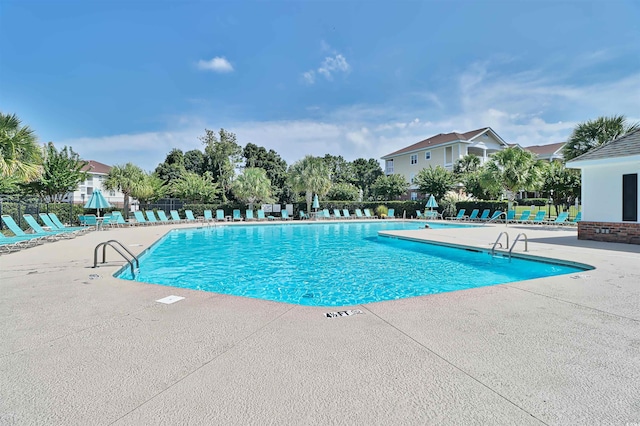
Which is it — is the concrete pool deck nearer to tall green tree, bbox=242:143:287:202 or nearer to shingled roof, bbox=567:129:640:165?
shingled roof, bbox=567:129:640:165

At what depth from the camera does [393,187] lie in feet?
107

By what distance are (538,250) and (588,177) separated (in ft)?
17.4

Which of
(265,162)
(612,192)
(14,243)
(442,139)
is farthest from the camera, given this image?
(442,139)

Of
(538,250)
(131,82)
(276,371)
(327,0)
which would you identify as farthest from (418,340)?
(131,82)

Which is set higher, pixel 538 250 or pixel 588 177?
pixel 588 177

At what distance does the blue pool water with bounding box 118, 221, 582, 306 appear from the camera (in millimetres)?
7242

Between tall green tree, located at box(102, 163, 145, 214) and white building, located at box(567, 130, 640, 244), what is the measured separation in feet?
91.9

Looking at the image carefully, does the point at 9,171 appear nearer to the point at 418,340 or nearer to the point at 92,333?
the point at 92,333

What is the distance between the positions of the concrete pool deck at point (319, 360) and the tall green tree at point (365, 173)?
42895 millimetres

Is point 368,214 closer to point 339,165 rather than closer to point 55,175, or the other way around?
point 55,175

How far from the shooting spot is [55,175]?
21422 mm

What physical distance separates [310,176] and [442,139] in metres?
19.8

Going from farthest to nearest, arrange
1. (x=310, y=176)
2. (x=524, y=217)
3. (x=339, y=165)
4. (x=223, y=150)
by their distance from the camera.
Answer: (x=339, y=165), (x=223, y=150), (x=310, y=176), (x=524, y=217)

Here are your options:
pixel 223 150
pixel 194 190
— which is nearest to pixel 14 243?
pixel 194 190
